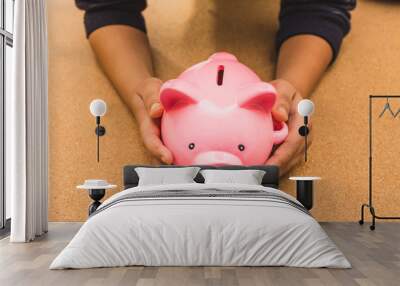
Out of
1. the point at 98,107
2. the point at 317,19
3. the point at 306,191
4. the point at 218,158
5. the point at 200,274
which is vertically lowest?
the point at 200,274

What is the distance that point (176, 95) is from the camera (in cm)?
618

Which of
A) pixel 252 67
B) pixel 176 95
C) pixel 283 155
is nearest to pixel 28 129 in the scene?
pixel 176 95

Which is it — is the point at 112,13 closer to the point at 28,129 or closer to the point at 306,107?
the point at 28,129

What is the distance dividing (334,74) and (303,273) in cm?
345

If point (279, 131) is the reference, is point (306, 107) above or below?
above

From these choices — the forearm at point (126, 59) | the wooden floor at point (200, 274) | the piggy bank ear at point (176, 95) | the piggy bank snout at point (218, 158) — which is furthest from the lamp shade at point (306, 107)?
the wooden floor at point (200, 274)

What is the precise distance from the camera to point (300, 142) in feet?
21.8

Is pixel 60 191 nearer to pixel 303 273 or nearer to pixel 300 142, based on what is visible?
pixel 300 142

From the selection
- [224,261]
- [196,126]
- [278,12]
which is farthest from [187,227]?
[278,12]

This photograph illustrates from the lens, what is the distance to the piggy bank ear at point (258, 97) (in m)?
6.04

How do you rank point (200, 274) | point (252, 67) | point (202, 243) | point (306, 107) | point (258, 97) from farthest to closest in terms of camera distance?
point (252, 67) → point (306, 107) → point (258, 97) → point (202, 243) → point (200, 274)

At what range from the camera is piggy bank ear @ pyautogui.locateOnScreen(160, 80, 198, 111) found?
6.16 meters

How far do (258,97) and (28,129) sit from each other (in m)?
2.38

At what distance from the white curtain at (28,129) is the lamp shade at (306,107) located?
9.26ft
